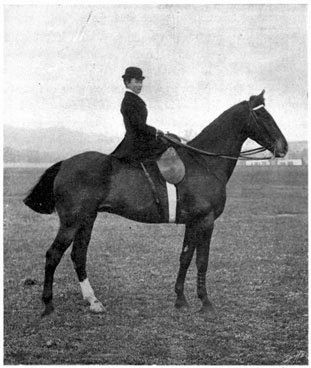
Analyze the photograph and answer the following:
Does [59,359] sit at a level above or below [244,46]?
below

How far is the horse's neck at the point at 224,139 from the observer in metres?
5.43

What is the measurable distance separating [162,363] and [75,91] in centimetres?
367

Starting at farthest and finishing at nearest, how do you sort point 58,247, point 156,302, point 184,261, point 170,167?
point 156,302 < point 184,261 < point 170,167 < point 58,247

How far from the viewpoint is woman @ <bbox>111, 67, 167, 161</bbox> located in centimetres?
522

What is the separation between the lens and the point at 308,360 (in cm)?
496

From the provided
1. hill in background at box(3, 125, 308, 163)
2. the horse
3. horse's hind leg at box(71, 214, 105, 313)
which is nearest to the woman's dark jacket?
the horse

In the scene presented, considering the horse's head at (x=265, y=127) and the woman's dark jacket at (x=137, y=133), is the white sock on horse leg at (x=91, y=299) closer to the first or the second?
the woman's dark jacket at (x=137, y=133)

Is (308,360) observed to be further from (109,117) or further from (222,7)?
(222,7)

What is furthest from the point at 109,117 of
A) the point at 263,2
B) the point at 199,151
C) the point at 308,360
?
the point at 308,360

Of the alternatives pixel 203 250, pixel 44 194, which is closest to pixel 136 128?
pixel 44 194

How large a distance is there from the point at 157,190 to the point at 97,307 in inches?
62.5

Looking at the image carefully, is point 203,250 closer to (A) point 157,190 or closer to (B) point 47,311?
(A) point 157,190

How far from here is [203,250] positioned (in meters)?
5.34

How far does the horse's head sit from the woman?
3.61 feet
